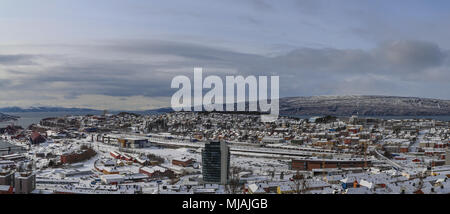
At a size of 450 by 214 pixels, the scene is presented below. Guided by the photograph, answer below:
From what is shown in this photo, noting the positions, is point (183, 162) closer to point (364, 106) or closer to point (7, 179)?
point (7, 179)

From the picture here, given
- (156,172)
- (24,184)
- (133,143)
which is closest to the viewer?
(24,184)

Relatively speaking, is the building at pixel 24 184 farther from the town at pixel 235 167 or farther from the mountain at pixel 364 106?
the mountain at pixel 364 106

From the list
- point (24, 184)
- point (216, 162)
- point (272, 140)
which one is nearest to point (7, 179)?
point (24, 184)

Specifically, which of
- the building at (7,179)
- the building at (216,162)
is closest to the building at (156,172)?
the building at (216,162)

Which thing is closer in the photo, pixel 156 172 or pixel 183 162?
pixel 156 172
